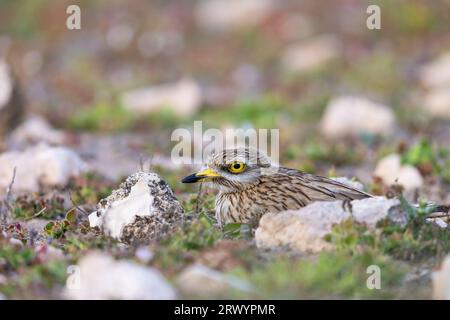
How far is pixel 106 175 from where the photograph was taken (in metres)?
11.7

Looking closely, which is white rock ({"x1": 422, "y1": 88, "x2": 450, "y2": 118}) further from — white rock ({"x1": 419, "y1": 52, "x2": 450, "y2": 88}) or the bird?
the bird

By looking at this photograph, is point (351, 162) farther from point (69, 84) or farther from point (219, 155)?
point (69, 84)

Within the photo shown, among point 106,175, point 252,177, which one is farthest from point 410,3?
point 252,177

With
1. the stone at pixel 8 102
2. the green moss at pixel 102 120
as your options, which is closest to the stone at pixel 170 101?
the green moss at pixel 102 120

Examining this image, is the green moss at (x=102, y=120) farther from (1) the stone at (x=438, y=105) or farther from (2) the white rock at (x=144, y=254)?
(2) the white rock at (x=144, y=254)

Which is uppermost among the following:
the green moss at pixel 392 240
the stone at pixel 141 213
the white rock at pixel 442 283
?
the stone at pixel 141 213

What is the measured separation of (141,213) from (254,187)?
116 cm

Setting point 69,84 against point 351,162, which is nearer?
point 351,162

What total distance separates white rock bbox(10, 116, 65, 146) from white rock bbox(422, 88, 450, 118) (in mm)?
6284

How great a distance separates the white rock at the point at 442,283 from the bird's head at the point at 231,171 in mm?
2371

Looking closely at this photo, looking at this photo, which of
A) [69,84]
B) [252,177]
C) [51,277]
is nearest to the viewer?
[51,277]

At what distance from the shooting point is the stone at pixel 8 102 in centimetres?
1373

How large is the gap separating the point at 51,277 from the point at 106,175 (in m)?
5.15

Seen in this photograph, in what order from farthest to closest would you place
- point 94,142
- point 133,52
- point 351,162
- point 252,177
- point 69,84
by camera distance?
point 133,52, point 69,84, point 94,142, point 351,162, point 252,177
